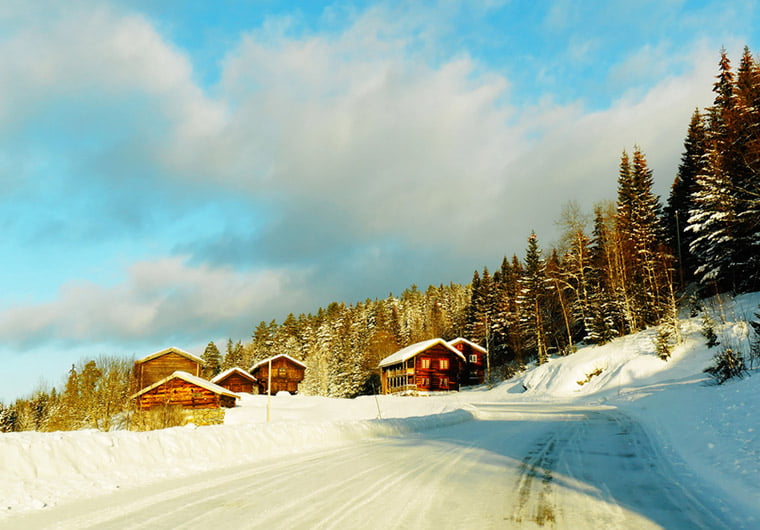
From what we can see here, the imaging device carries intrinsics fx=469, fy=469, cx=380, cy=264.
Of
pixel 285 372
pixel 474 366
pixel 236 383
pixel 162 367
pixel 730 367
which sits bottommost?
pixel 730 367

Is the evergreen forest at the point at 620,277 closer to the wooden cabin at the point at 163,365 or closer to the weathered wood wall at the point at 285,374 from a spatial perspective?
the wooden cabin at the point at 163,365

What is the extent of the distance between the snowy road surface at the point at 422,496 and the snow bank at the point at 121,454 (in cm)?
71

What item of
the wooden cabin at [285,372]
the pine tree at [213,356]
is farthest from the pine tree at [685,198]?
the pine tree at [213,356]

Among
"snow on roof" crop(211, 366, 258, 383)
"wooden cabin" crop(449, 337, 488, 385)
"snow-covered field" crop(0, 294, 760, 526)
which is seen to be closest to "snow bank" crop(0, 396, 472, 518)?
"snow-covered field" crop(0, 294, 760, 526)

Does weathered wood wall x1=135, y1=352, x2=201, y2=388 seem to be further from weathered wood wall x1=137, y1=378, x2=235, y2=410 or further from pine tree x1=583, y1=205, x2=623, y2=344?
pine tree x1=583, y1=205, x2=623, y2=344

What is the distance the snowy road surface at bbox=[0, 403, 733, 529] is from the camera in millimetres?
5520

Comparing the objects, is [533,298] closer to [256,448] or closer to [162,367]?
[162,367]

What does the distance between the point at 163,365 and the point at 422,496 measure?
5452 cm

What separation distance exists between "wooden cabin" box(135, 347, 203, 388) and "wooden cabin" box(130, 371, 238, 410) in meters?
12.3

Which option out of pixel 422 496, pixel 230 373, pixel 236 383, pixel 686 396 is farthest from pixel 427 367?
pixel 422 496

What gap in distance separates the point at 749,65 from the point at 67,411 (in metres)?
65.9

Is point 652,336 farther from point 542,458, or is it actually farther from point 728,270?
point 542,458

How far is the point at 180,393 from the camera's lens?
4075cm

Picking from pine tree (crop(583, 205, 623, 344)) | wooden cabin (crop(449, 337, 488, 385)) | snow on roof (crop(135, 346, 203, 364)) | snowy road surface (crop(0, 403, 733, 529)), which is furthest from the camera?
wooden cabin (crop(449, 337, 488, 385))
